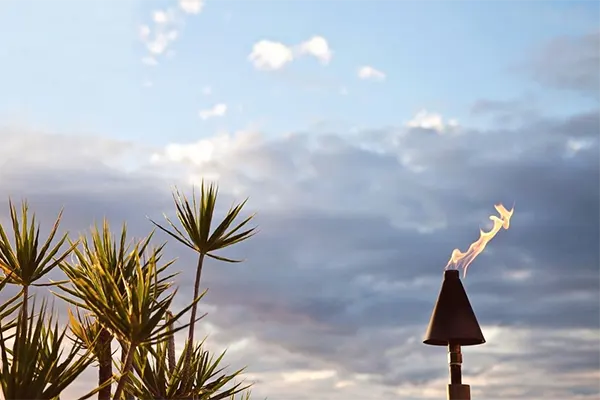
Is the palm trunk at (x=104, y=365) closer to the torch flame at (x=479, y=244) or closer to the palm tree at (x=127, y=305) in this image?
the palm tree at (x=127, y=305)

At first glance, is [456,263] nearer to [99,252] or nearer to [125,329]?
[125,329]

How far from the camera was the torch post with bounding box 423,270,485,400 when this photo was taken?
6.13 meters

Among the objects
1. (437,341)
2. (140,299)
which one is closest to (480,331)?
(437,341)

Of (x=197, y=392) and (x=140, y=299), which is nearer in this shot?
(x=140, y=299)

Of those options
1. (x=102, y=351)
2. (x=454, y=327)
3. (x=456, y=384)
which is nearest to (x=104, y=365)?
(x=102, y=351)

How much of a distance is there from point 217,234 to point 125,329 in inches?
106

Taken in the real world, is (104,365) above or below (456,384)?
above

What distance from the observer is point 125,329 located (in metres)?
6.29

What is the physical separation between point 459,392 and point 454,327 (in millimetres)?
548

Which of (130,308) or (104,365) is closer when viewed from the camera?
(130,308)

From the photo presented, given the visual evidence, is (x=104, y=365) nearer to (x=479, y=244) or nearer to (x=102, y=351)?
(x=102, y=351)

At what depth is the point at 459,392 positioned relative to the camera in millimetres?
6297

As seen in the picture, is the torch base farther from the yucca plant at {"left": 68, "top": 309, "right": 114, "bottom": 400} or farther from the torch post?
the yucca plant at {"left": 68, "top": 309, "right": 114, "bottom": 400}

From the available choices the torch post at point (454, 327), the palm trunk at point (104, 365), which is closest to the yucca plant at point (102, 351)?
the palm trunk at point (104, 365)
